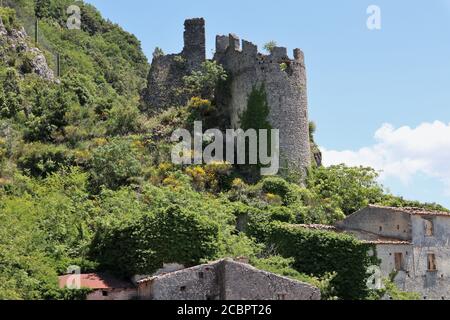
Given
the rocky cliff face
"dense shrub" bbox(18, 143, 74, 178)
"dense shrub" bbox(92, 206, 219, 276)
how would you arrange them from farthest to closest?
1. the rocky cliff face
2. "dense shrub" bbox(18, 143, 74, 178)
3. "dense shrub" bbox(92, 206, 219, 276)

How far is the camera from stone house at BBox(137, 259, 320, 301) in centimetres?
2911

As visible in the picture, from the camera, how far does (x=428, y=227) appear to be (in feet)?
127

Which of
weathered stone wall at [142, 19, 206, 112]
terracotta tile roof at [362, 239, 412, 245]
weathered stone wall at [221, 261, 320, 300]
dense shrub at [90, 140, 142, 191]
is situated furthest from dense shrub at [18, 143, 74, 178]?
weathered stone wall at [221, 261, 320, 300]

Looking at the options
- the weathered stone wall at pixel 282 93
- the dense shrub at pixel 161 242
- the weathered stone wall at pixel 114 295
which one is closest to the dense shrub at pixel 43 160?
the weathered stone wall at pixel 282 93

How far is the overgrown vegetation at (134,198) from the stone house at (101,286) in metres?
0.51

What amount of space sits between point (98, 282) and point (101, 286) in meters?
0.53

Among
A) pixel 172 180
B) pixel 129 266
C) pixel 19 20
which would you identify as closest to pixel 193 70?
pixel 172 180

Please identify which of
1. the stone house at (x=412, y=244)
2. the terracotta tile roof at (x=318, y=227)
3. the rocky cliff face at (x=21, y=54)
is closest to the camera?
the stone house at (x=412, y=244)

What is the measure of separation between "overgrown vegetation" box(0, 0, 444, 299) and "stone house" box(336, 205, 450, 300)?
2682 mm

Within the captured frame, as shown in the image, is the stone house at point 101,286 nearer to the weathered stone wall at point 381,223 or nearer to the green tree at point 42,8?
the weathered stone wall at point 381,223

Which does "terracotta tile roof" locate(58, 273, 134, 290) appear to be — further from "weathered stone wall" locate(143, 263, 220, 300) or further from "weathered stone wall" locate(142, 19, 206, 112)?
"weathered stone wall" locate(142, 19, 206, 112)

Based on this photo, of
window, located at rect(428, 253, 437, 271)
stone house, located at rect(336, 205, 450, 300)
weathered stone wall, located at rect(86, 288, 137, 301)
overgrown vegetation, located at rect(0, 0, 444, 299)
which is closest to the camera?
weathered stone wall, located at rect(86, 288, 137, 301)

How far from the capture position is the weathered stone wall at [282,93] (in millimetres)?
46000
